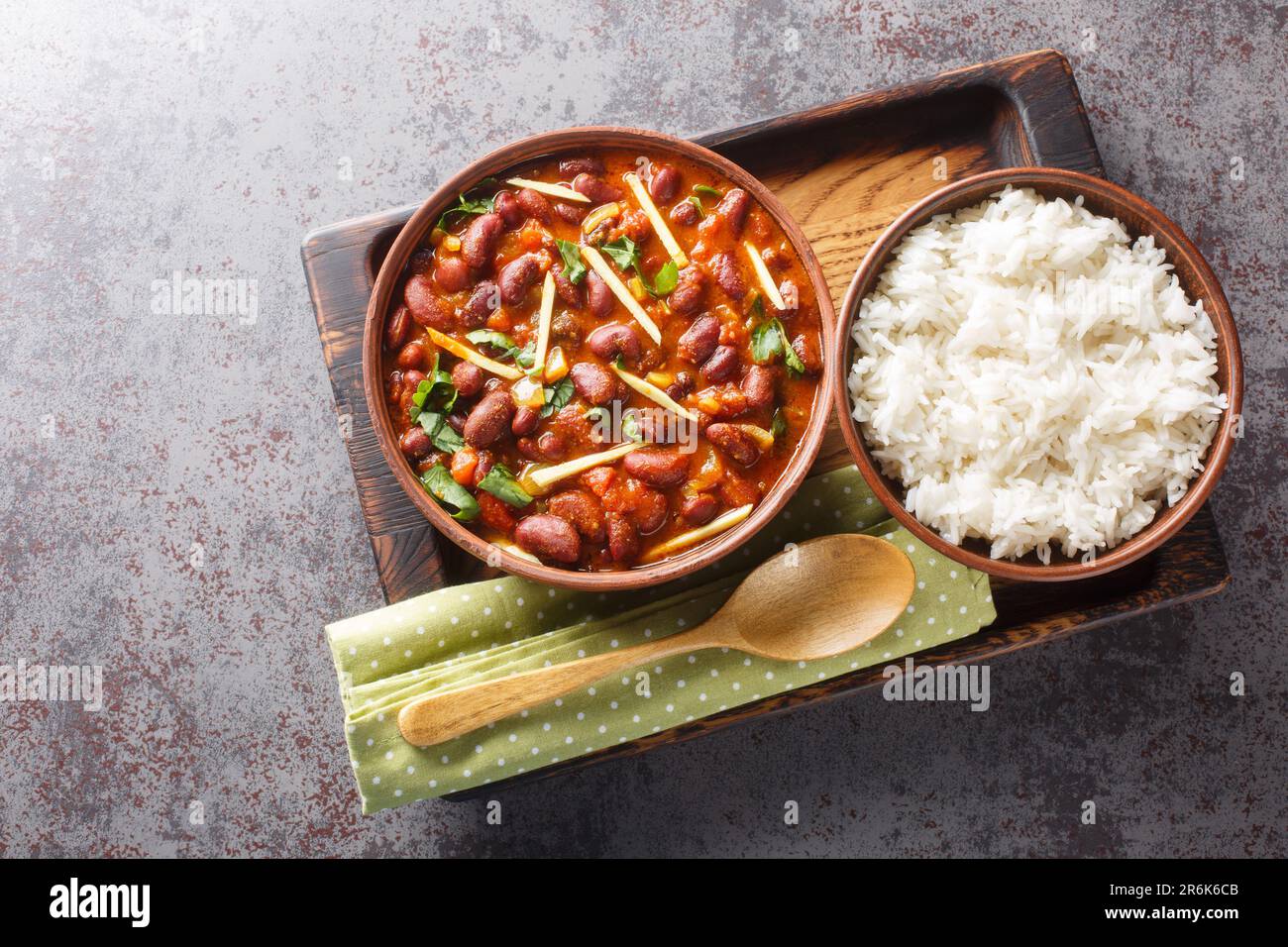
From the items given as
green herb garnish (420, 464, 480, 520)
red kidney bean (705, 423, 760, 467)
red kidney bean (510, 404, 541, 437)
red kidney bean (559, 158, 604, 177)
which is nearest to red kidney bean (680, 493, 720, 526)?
red kidney bean (705, 423, 760, 467)

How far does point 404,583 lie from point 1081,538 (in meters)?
1.90

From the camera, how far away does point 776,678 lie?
2719 mm

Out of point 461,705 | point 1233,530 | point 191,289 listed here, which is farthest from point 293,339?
point 1233,530

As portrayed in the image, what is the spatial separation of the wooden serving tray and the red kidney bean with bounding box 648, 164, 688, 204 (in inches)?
12.4

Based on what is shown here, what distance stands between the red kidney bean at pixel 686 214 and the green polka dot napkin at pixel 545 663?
868mm

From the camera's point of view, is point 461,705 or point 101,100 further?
point 101,100

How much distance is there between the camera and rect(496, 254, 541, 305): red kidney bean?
8.28ft

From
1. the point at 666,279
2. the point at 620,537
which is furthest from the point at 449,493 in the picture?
the point at 666,279

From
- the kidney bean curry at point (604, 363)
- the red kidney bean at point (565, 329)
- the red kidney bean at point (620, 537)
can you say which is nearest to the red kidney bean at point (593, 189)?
the kidney bean curry at point (604, 363)

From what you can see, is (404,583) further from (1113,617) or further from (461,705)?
(1113,617)

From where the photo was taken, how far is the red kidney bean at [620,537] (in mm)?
2479

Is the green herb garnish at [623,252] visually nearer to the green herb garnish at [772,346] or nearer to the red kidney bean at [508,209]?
the red kidney bean at [508,209]

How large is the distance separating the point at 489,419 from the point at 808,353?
0.88 meters

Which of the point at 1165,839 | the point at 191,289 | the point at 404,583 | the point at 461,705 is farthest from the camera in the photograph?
the point at 191,289
